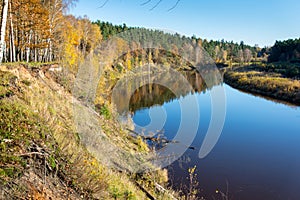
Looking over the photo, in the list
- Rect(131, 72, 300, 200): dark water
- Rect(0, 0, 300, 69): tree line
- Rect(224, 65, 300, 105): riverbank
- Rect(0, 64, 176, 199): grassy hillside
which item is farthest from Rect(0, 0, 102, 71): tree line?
Rect(224, 65, 300, 105): riverbank

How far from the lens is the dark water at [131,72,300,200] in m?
9.34

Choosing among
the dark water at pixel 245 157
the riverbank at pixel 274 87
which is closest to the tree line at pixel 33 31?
the dark water at pixel 245 157

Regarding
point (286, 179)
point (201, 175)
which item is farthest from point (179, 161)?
point (286, 179)

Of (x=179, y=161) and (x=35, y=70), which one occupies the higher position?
(x=35, y=70)

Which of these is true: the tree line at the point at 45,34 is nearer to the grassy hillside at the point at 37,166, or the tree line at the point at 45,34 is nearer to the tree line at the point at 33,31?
the tree line at the point at 33,31

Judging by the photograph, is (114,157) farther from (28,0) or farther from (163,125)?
(28,0)

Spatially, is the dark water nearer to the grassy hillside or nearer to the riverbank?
the grassy hillside

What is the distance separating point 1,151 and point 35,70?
7.44 metres

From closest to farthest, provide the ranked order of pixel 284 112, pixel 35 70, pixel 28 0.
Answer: pixel 35 70 → pixel 28 0 → pixel 284 112

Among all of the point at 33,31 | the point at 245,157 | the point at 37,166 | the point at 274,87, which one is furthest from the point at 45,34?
the point at 274,87

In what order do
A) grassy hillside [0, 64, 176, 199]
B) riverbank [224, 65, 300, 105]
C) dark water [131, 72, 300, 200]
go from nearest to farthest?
grassy hillside [0, 64, 176, 199] < dark water [131, 72, 300, 200] < riverbank [224, 65, 300, 105]

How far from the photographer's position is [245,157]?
12.2 meters

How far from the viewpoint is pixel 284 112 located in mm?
21719

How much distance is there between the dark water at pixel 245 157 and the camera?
30.7ft
